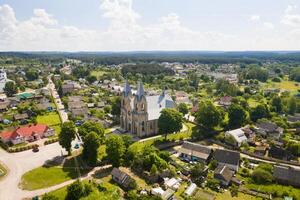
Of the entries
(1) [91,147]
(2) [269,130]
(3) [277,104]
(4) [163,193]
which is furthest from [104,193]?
(3) [277,104]

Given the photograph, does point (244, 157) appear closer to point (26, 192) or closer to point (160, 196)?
point (160, 196)

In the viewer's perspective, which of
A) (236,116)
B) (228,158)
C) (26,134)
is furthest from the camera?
(236,116)

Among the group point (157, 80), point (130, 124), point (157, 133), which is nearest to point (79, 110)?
point (130, 124)

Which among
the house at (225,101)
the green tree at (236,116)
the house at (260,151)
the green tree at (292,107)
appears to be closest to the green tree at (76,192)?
the house at (260,151)

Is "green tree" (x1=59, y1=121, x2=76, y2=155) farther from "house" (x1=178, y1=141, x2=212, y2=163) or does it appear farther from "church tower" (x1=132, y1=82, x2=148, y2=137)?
"house" (x1=178, y1=141, x2=212, y2=163)

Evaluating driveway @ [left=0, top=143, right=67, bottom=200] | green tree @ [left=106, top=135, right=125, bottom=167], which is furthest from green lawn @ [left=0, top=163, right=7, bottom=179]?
green tree @ [left=106, top=135, right=125, bottom=167]

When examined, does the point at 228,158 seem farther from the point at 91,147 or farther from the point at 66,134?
the point at 66,134
